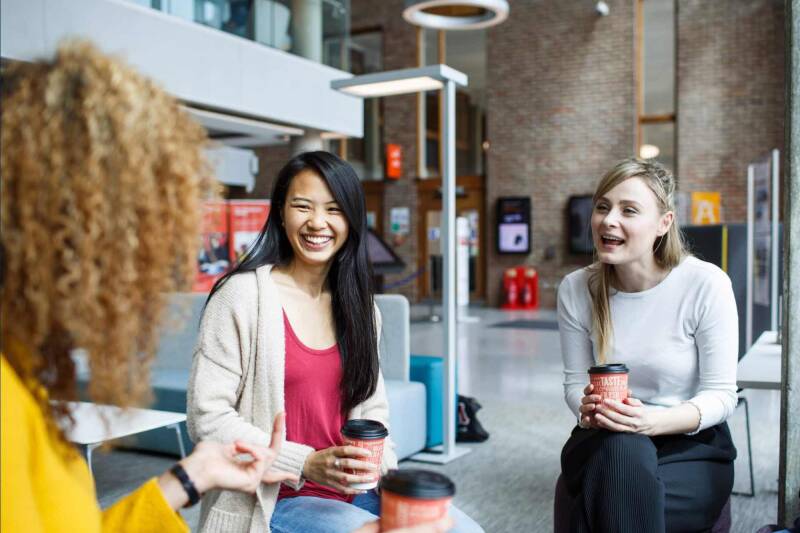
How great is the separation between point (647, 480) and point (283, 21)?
875 centimetres

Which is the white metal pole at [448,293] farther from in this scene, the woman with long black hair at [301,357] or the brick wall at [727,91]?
the brick wall at [727,91]

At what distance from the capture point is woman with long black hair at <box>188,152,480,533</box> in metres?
1.74

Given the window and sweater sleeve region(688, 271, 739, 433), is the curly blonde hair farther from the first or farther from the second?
the window

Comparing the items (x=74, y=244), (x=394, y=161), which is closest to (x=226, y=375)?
(x=74, y=244)

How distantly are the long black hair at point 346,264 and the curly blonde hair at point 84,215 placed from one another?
0.89m

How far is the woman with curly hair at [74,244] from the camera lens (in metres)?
0.90

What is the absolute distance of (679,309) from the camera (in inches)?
90.7

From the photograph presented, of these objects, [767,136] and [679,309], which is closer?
[679,309]

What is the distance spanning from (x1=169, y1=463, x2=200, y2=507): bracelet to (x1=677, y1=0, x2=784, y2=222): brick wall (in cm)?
1256

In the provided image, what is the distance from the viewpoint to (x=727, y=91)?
12.6 m

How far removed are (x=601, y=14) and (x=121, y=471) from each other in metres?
11.7

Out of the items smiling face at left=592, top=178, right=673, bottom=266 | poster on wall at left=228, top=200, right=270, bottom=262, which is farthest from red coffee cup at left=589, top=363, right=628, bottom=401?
poster on wall at left=228, top=200, right=270, bottom=262

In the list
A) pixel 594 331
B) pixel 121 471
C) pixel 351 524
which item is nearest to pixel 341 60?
pixel 121 471

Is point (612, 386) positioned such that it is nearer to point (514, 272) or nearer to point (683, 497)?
point (683, 497)
